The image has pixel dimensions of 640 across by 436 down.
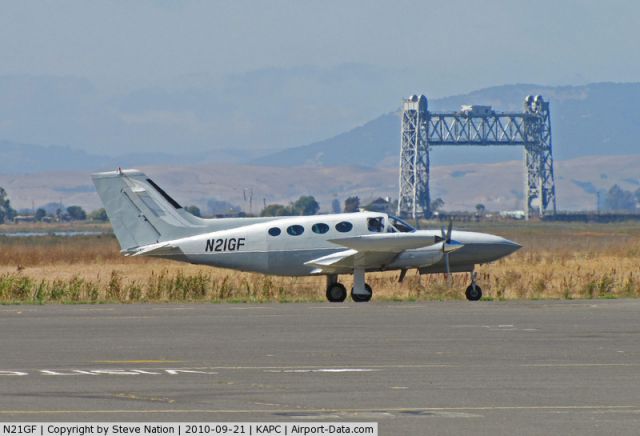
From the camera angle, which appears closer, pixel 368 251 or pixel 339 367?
pixel 339 367

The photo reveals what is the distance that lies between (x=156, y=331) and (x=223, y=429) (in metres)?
12.4

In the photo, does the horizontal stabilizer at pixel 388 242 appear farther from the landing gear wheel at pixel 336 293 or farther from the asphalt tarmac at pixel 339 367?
the asphalt tarmac at pixel 339 367

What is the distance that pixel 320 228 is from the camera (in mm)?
35281

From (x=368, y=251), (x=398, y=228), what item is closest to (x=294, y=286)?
(x=398, y=228)

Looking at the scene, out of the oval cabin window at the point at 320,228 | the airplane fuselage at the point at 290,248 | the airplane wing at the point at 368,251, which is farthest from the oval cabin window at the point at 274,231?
the airplane wing at the point at 368,251

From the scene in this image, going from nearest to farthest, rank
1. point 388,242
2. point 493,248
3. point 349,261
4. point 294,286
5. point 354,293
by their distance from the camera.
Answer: point 388,242, point 349,261, point 354,293, point 493,248, point 294,286

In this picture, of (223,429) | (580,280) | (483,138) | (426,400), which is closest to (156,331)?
(426,400)

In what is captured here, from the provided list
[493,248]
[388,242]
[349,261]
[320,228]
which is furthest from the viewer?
[493,248]

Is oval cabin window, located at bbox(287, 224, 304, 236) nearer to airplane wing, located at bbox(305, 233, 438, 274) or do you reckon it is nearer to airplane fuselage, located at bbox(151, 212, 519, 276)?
airplane fuselage, located at bbox(151, 212, 519, 276)

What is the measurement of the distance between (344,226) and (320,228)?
2.09 ft

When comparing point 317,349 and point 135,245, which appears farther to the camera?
point 135,245

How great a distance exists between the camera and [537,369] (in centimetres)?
1853

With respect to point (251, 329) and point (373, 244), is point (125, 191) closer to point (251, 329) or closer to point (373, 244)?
point (373, 244)

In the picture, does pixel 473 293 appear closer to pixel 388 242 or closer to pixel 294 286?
pixel 388 242
